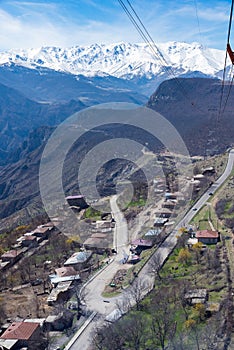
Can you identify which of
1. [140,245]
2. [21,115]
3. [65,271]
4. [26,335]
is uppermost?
[21,115]

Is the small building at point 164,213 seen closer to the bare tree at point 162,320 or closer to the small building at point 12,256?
the small building at point 12,256

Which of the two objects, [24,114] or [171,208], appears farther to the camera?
[24,114]

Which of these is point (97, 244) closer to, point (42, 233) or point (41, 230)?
point (42, 233)

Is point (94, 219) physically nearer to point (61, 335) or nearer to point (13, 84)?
point (61, 335)

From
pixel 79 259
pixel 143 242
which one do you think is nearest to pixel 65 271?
pixel 79 259

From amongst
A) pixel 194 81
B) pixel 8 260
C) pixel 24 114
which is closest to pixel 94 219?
pixel 8 260

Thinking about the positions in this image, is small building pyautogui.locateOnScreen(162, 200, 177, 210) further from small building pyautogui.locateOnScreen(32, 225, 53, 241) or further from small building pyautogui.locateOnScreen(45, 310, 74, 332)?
small building pyautogui.locateOnScreen(45, 310, 74, 332)
